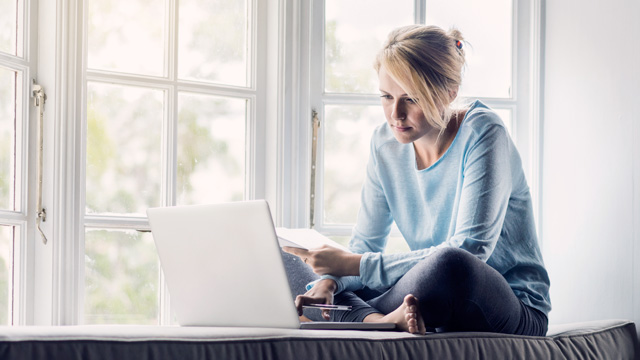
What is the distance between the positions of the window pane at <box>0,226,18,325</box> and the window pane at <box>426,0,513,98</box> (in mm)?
1486

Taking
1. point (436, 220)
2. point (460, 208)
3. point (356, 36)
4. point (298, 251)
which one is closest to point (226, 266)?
point (298, 251)

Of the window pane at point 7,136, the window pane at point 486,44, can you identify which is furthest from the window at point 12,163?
the window pane at point 486,44

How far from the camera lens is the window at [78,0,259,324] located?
2164 millimetres

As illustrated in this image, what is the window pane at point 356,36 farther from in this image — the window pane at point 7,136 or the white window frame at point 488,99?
the window pane at point 7,136

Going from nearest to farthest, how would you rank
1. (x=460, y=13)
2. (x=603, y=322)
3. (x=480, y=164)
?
(x=480, y=164) < (x=603, y=322) < (x=460, y=13)

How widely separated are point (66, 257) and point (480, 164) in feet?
3.78

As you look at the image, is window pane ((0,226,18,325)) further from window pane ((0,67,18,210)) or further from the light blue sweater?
the light blue sweater

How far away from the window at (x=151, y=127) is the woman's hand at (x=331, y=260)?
2.43 ft

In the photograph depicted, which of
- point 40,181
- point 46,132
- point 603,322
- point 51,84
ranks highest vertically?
point 51,84

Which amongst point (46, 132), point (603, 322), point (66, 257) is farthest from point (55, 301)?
point (603, 322)

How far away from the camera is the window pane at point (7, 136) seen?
79.9 inches

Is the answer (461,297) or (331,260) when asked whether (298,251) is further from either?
(461,297)

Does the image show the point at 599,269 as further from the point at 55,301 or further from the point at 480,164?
the point at 55,301

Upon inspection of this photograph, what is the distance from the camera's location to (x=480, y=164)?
1.69m
